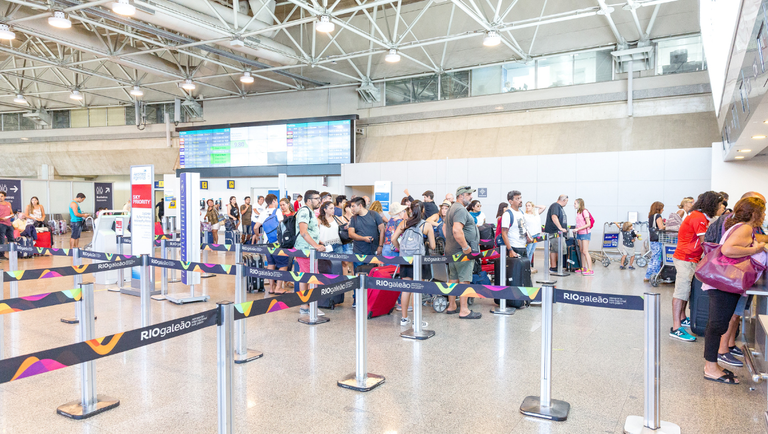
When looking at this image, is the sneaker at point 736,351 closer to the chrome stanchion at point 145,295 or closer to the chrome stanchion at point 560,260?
the chrome stanchion at point 560,260

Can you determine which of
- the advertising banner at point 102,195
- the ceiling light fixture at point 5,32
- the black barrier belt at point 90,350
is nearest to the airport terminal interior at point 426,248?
the black barrier belt at point 90,350

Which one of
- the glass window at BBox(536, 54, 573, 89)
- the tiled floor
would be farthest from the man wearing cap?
the glass window at BBox(536, 54, 573, 89)

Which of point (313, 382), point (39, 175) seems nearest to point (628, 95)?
point (313, 382)

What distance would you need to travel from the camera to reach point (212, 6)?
1223cm

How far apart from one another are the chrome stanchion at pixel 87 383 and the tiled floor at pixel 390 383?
76 millimetres

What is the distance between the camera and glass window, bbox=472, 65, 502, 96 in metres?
Result: 17.0

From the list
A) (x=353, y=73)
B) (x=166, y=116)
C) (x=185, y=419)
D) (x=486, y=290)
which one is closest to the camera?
(x=185, y=419)

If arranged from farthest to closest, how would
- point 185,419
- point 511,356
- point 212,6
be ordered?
point 212,6
point 511,356
point 185,419

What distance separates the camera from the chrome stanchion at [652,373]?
10.6 ft

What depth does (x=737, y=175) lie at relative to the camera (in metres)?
11.3

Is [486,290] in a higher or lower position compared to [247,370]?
higher

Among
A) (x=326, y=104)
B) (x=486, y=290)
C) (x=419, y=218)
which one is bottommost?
(x=486, y=290)

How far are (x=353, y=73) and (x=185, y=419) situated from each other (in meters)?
17.0

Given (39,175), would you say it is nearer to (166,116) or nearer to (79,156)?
(79,156)
